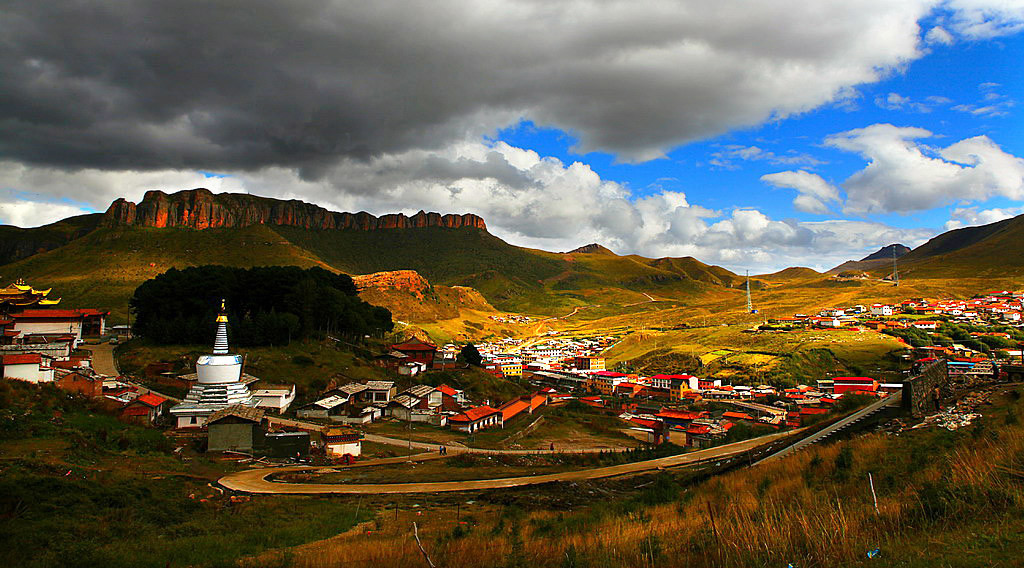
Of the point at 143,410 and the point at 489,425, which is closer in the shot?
the point at 143,410

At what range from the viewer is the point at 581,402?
51.9 metres

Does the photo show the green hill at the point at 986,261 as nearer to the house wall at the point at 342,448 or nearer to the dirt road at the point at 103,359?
the house wall at the point at 342,448

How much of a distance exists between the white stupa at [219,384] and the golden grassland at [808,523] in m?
22.6

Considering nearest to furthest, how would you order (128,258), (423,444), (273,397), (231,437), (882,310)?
(231,437), (423,444), (273,397), (882,310), (128,258)

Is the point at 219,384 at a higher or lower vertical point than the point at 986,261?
lower

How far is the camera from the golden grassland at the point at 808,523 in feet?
17.6

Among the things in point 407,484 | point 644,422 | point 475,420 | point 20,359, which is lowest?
point 644,422

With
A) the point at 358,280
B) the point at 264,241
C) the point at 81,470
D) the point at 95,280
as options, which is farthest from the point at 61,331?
the point at 264,241

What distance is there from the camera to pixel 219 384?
106 ft

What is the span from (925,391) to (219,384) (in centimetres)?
3449

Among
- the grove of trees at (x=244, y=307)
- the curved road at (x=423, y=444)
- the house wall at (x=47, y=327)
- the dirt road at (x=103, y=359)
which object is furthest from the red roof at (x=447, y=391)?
the house wall at (x=47, y=327)

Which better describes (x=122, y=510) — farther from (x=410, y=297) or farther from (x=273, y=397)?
(x=410, y=297)

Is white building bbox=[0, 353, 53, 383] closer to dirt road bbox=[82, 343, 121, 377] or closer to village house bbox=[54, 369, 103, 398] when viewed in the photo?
village house bbox=[54, 369, 103, 398]

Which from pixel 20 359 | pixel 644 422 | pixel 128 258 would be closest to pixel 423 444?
pixel 20 359
